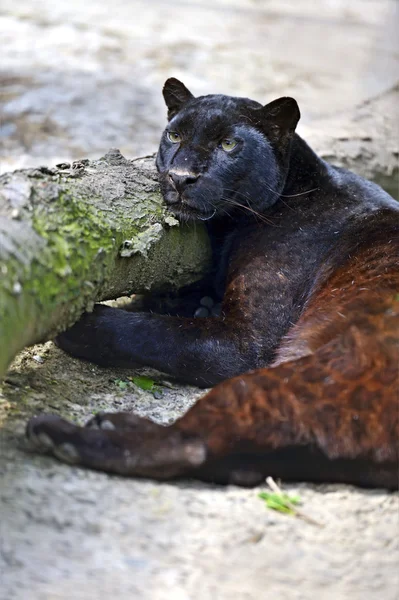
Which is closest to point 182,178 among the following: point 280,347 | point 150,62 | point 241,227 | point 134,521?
point 241,227

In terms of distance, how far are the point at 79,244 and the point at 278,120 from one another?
5.09ft

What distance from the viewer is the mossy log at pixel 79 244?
294 centimetres

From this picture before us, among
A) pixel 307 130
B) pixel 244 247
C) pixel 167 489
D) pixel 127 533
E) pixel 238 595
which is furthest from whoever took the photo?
pixel 307 130

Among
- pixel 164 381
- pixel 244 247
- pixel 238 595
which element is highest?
pixel 244 247

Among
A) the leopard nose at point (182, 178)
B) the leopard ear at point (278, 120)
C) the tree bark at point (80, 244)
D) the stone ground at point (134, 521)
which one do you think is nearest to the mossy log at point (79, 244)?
the tree bark at point (80, 244)

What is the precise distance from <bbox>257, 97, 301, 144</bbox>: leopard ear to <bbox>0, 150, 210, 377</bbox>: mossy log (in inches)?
25.7

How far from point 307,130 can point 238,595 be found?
178 inches

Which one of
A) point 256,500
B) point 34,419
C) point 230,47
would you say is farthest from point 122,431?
point 230,47

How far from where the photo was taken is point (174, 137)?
13.9ft

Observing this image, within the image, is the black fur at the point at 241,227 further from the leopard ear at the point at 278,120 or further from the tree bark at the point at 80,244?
the tree bark at the point at 80,244

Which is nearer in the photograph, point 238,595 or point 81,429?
point 238,595

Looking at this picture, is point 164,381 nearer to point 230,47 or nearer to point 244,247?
point 244,247

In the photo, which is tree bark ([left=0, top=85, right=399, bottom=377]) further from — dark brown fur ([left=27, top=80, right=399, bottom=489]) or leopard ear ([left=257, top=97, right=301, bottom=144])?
leopard ear ([left=257, top=97, right=301, bottom=144])

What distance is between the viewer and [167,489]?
110 inches
